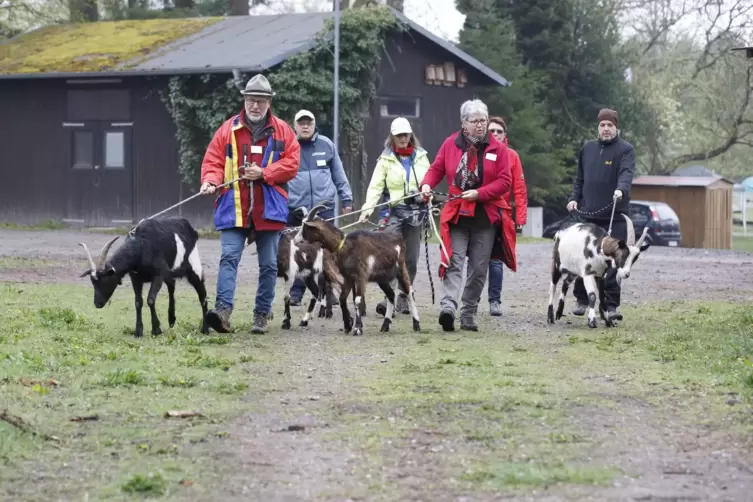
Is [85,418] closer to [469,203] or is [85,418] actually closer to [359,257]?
[359,257]

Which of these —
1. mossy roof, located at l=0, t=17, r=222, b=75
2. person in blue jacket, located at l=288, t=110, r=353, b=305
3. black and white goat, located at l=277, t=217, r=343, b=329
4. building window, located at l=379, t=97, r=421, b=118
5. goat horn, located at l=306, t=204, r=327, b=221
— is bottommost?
black and white goat, located at l=277, t=217, r=343, b=329

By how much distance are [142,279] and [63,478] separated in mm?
5729

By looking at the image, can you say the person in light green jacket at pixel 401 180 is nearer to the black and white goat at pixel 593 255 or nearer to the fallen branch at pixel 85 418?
the black and white goat at pixel 593 255

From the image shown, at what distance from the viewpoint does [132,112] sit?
3453 cm

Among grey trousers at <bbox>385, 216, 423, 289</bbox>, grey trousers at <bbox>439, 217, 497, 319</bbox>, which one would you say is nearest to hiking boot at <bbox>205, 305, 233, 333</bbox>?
grey trousers at <bbox>439, 217, 497, 319</bbox>

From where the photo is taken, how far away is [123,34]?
125ft

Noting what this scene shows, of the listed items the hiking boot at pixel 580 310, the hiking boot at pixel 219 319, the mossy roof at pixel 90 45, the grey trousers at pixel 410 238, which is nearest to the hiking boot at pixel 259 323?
the hiking boot at pixel 219 319

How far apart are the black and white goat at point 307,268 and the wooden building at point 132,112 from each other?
19.3 m

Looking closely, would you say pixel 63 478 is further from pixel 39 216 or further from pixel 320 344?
pixel 39 216

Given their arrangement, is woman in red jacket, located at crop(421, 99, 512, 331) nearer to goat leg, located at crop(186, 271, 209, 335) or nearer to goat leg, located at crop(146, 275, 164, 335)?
goat leg, located at crop(186, 271, 209, 335)

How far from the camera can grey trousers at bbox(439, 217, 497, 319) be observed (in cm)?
1308

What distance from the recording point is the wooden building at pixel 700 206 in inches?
1855

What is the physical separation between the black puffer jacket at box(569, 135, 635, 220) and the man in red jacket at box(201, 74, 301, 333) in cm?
339

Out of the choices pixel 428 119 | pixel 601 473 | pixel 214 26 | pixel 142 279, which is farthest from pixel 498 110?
pixel 601 473
